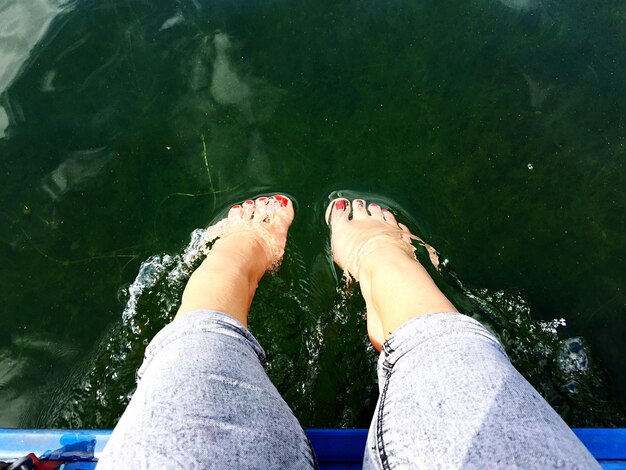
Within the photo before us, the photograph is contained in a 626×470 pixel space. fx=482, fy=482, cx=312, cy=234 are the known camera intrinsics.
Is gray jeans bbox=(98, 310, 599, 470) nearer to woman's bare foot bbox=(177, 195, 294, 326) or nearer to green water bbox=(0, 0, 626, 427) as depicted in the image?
woman's bare foot bbox=(177, 195, 294, 326)

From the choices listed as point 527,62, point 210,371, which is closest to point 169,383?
point 210,371

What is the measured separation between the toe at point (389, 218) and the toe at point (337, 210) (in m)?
0.13

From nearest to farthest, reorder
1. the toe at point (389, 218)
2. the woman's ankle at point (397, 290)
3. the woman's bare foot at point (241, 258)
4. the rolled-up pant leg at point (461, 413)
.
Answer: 1. the rolled-up pant leg at point (461, 413)
2. the woman's ankle at point (397, 290)
3. the woman's bare foot at point (241, 258)
4. the toe at point (389, 218)

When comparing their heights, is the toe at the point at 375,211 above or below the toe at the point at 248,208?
above

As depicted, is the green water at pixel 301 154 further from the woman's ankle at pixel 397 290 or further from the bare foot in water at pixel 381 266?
the woman's ankle at pixel 397 290

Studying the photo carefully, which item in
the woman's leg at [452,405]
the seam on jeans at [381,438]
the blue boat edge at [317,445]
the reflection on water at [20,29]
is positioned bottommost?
the blue boat edge at [317,445]

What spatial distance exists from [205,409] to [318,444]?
499mm

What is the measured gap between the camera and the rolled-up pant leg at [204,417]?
0.68m

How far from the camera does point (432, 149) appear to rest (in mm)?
1689

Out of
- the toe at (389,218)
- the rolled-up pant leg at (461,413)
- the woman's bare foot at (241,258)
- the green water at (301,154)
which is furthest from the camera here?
the toe at (389,218)

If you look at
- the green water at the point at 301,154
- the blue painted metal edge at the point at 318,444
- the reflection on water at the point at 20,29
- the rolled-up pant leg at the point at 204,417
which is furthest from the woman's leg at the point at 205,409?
the reflection on water at the point at 20,29

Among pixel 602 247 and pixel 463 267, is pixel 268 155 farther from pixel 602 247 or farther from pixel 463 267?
pixel 602 247

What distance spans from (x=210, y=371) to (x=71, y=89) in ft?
4.45

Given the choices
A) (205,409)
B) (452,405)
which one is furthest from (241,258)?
(452,405)
